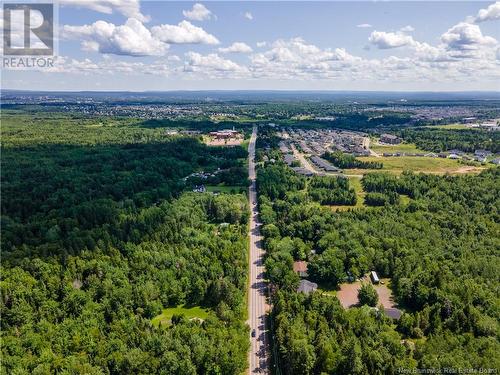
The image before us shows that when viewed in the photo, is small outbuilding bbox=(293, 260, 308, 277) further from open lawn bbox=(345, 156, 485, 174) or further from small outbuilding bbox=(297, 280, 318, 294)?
open lawn bbox=(345, 156, 485, 174)

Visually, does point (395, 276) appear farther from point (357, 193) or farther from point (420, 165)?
point (420, 165)

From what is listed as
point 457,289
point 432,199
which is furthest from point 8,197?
point 432,199

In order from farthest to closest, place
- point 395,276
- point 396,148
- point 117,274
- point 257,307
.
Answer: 1. point 396,148
2. point 395,276
3. point 117,274
4. point 257,307

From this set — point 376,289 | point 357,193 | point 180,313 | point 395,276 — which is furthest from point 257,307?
point 357,193

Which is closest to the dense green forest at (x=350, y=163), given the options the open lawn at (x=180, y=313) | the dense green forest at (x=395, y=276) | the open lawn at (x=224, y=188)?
the dense green forest at (x=395, y=276)

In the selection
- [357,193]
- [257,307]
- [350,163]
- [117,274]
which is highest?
[350,163]

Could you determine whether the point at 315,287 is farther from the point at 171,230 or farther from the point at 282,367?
the point at 171,230

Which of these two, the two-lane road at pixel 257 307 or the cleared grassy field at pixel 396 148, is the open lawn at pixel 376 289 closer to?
the two-lane road at pixel 257 307
